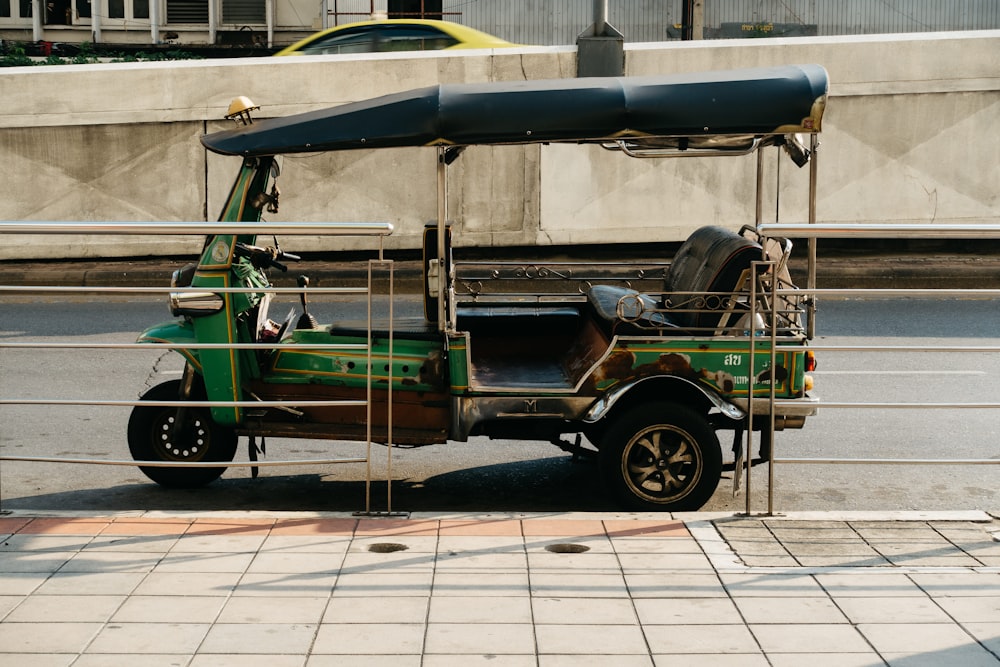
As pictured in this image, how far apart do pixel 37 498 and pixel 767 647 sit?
483 centimetres

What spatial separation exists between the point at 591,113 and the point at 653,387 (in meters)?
1.55

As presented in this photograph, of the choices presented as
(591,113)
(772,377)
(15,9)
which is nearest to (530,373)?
(591,113)

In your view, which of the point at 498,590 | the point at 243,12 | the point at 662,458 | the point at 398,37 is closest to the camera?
the point at 498,590

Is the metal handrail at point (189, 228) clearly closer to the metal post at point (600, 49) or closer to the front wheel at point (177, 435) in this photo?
the front wheel at point (177, 435)

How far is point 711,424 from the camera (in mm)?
7180

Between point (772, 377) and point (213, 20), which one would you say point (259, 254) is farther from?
point (213, 20)

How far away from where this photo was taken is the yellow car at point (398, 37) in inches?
704

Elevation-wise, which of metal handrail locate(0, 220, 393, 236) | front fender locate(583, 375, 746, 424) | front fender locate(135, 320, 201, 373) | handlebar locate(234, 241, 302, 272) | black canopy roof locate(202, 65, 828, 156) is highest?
black canopy roof locate(202, 65, 828, 156)

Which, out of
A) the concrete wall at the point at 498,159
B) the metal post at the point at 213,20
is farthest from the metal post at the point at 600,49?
the metal post at the point at 213,20

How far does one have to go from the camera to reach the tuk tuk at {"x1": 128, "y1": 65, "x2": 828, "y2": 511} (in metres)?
6.67

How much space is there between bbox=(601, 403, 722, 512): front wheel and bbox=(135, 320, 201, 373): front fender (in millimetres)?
2424

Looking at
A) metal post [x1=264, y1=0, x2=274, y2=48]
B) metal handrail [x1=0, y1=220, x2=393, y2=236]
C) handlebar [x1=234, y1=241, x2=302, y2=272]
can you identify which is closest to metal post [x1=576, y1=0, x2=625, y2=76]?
handlebar [x1=234, y1=241, x2=302, y2=272]

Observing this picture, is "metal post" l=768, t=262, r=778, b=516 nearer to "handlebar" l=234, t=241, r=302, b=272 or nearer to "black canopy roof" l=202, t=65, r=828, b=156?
"black canopy roof" l=202, t=65, r=828, b=156

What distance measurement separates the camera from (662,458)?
680 cm
